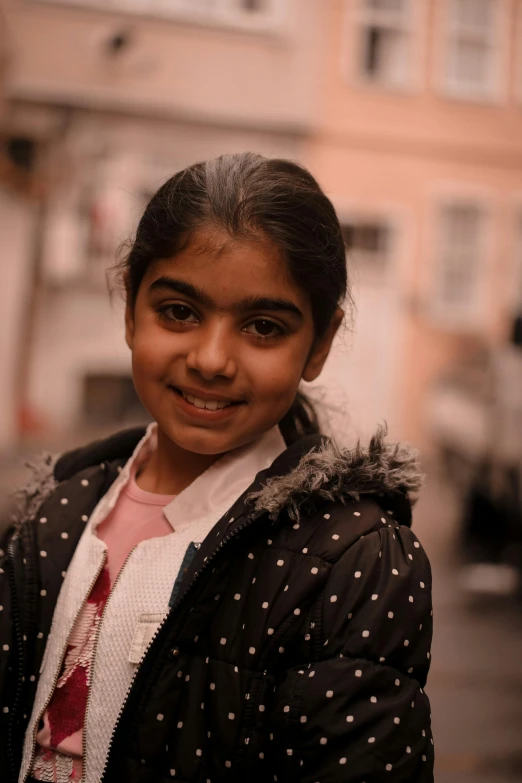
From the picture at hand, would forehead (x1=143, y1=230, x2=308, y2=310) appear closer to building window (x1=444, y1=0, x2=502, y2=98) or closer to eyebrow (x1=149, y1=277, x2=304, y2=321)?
eyebrow (x1=149, y1=277, x2=304, y2=321)

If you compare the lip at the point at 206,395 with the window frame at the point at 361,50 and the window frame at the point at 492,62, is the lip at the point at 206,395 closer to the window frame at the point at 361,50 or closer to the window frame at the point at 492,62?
the window frame at the point at 492,62

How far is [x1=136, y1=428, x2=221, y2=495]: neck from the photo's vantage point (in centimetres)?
95

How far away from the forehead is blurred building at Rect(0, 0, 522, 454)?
470 cm

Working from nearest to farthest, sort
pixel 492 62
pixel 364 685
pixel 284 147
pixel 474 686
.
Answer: pixel 364 685
pixel 474 686
pixel 492 62
pixel 284 147

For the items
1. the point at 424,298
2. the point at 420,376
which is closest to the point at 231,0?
the point at 424,298

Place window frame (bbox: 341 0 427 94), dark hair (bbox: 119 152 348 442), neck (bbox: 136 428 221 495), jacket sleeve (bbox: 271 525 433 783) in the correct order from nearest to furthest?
1. jacket sleeve (bbox: 271 525 433 783)
2. dark hair (bbox: 119 152 348 442)
3. neck (bbox: 136 428 221 495)
4. window frame (bbox: 341 0 427 94)

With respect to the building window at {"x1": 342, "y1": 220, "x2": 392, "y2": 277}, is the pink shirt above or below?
below

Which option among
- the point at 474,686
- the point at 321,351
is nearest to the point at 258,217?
the point at 321,351

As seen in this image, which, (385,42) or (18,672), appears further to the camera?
(385,42)

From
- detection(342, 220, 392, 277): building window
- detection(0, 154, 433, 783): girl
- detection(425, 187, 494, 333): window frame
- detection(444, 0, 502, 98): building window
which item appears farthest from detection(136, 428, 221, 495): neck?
detection(425, 187, 494, 333): window frame

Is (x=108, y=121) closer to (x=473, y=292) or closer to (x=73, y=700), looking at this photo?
(x=473, y=292)

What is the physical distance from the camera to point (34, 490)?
3.37 feet

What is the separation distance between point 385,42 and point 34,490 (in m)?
5.68

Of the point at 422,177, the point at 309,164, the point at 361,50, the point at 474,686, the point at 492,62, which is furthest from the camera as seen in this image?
the point at 422,177
